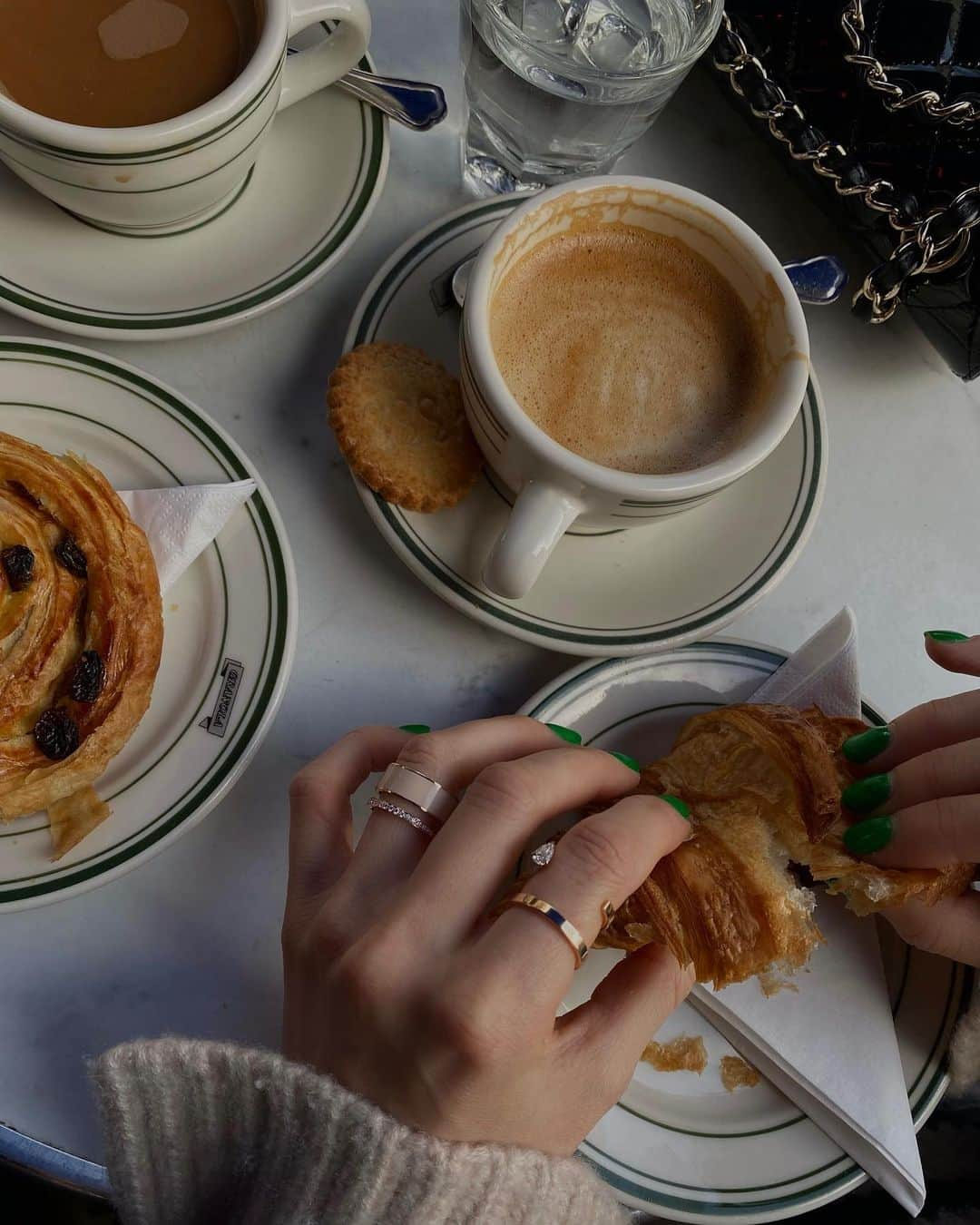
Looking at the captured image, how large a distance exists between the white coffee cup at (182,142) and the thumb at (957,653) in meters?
0.76

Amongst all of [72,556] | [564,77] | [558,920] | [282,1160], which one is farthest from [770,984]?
[564,77]

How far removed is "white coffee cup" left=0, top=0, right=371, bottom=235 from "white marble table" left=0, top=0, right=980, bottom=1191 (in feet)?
0.47

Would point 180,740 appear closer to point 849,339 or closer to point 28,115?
point 28,115

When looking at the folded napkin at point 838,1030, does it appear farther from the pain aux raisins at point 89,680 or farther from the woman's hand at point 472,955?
the pain aux raisins at point 89,680

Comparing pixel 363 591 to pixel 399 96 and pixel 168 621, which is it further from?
pixel 399 96

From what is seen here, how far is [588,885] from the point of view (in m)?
0.70

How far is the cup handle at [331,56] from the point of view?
3.09ft

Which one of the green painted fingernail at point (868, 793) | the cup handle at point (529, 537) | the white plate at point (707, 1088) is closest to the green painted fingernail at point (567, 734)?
the white plate at point (707, 1088)

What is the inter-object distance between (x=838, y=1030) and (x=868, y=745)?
0.24 metres

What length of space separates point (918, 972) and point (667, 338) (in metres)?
0.62

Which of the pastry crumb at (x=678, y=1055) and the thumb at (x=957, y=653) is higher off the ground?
the thumb at (x=957, y=653)

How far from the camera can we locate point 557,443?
870 mm

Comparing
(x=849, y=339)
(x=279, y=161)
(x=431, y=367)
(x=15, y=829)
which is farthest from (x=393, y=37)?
(x=15, y=829)

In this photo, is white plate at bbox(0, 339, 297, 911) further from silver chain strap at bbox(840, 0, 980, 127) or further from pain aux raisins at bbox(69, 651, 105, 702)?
silver chain strap at bbox(840, 0, 980, 127)
